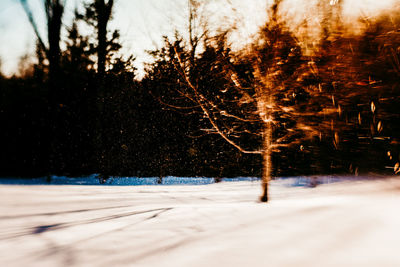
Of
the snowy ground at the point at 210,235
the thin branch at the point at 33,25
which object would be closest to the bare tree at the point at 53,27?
the thin branch at the point at 33,25

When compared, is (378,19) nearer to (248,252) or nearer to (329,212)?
(329,212)

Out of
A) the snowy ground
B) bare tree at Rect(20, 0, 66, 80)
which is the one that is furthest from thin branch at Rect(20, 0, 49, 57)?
the snowy ground

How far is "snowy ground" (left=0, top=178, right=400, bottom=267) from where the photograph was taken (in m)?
2.46

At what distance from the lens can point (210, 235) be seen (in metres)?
3.08

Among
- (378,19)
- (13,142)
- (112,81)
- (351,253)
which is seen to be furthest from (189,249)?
(13,142)

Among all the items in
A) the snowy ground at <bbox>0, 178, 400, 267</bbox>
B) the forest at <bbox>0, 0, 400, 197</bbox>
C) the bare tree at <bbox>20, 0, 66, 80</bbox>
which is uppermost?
the bare tree at <bbox>20, 0, 66, 80</bbox>

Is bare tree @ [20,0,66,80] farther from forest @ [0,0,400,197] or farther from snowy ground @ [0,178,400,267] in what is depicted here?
snowy ground @ [0,178,400,267]

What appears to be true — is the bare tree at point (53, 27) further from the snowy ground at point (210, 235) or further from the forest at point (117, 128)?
the snowy ground at point (210, 235)

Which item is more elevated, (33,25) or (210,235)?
(33,25)

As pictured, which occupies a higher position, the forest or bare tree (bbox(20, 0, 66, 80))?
bare tree (bbox(20, 0, 66, 80))

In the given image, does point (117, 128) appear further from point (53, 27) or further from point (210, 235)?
point (210, 235)

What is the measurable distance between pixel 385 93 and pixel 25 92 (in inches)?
540

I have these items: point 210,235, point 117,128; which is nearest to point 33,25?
point 117,128

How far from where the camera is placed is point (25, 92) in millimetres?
11055
